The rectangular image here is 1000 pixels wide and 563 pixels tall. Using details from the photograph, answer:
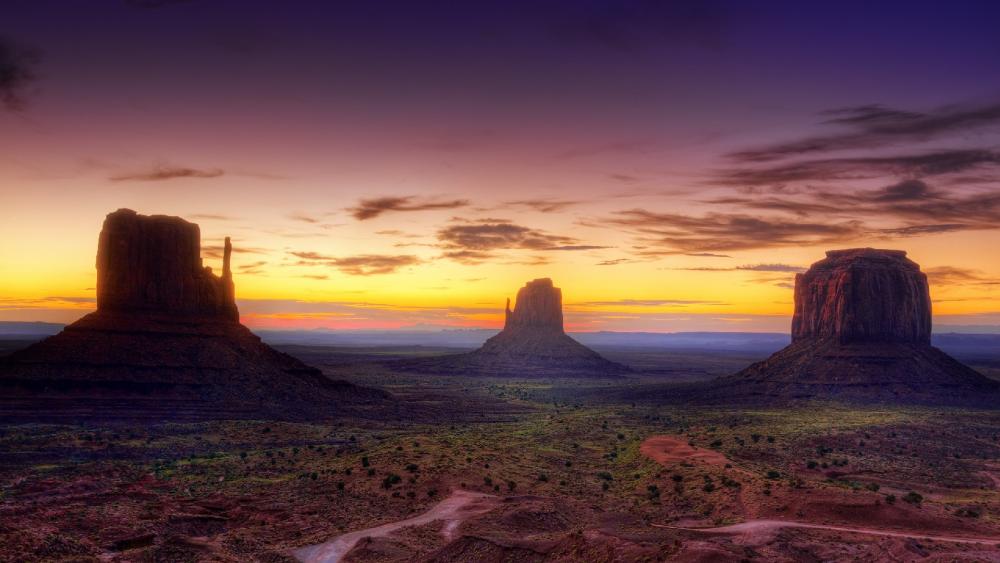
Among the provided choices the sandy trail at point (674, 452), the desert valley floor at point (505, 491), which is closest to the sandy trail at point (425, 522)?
the desert valley floor at point (505, 491)

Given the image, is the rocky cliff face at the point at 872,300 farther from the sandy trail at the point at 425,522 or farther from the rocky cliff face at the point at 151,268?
the rocky cliff face at the point at 151,268

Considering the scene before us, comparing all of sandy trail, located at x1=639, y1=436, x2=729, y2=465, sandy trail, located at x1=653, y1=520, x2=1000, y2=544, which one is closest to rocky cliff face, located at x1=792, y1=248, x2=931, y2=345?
sandy trail, located at x1=639, y1=436, x2=729, y2=465

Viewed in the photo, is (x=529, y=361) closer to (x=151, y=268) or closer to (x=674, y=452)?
(x=151, y=268)

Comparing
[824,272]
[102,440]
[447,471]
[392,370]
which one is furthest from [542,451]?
[392,370]

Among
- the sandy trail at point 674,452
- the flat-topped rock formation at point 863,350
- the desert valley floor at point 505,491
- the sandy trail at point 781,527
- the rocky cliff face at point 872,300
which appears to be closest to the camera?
the desert valley floor at point 505,491

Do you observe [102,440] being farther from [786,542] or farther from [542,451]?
[786,542]

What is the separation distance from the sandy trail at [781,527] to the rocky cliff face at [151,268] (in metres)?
68.4

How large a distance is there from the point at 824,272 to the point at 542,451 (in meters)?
83.5

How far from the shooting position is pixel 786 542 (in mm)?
28281

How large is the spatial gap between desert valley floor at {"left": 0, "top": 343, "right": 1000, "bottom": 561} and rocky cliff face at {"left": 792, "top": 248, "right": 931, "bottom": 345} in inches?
1331

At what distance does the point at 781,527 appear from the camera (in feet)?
100

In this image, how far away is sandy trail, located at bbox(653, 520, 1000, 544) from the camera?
1138 inches

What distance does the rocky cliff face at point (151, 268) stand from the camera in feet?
258

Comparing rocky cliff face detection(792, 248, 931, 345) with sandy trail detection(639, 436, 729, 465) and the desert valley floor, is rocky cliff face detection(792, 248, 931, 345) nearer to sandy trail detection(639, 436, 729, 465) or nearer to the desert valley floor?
the desert valley floor
